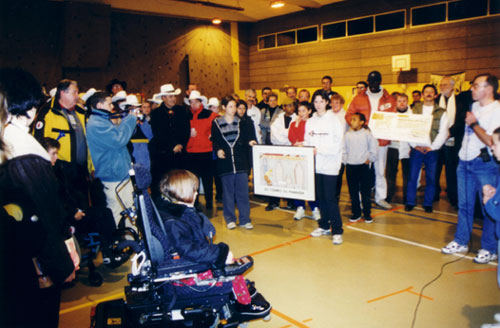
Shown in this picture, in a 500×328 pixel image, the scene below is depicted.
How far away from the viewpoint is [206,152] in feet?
21.5

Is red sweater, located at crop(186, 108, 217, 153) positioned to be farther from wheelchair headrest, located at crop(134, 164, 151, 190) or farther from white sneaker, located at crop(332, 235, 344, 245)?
wheelchair headrest, located at crop(134, 164, 151, 190)

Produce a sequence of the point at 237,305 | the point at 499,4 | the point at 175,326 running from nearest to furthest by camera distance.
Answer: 1. the point at 175,326
2. the point at 237,305
3. the point at 499,4

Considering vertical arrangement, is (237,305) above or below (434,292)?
above

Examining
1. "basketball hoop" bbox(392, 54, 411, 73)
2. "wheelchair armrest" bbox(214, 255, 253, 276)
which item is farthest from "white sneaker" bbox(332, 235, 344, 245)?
"basketball hoop" bbox(392, 54, 411, 73)

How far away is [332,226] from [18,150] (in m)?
3.85

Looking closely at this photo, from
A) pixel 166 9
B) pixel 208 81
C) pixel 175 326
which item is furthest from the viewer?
A: pixel 208 81

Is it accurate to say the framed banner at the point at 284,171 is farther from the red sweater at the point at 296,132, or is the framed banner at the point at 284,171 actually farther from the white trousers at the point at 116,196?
the white trousers at the point at 116,196

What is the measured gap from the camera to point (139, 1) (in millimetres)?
12180

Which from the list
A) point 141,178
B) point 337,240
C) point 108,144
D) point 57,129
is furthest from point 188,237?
point 337,240

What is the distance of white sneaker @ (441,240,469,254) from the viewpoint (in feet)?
14.5

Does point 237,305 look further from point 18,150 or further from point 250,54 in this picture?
point 250,54

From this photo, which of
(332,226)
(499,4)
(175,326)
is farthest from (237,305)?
(499,4)

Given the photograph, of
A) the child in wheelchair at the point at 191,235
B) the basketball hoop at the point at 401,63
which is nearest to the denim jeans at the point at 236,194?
the child in wheelchair at the point at 191,235

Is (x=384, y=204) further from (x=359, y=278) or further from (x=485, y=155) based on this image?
(x=359, y=278)
